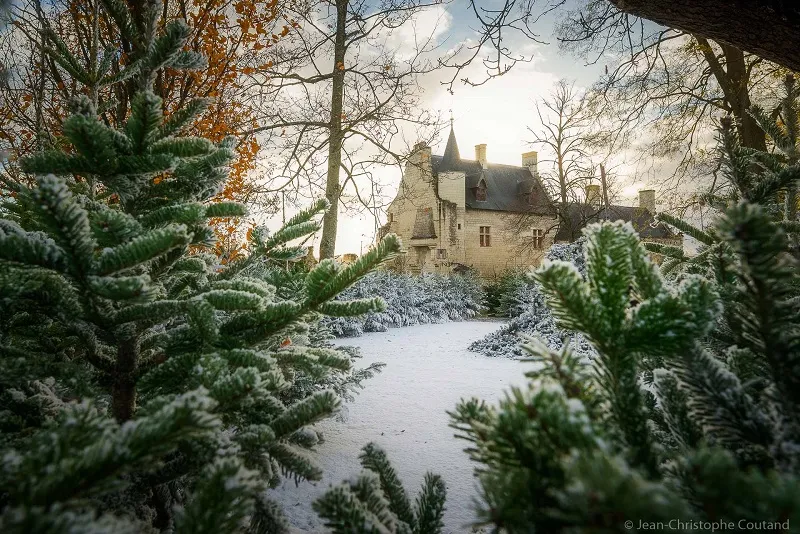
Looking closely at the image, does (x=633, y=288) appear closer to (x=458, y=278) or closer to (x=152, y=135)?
(x=152, y=135)

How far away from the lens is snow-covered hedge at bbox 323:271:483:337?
452 inches

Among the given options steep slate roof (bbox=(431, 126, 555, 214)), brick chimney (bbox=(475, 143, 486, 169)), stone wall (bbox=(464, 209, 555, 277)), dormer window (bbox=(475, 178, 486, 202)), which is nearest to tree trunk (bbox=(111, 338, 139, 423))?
stone wall (bbox=(464, 209, 555, 277))

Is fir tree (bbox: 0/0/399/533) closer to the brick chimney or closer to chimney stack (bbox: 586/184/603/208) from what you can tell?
chimney stack (bbox: 586/184/603/208)

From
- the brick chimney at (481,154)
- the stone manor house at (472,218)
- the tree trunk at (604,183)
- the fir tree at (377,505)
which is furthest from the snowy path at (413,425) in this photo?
the brick chimney at (481,154)

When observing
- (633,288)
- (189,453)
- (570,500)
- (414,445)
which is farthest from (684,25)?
(414,445)

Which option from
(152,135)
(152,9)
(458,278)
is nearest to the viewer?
(152,135)

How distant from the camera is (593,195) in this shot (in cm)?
1767

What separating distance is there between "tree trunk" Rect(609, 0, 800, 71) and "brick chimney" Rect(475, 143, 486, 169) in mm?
29144

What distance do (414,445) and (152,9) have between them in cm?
293

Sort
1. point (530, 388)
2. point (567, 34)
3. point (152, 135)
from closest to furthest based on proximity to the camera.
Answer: point (530, 388)
point (152, 135)
point (567, 34)

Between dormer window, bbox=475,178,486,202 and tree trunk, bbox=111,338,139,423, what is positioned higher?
dormer window, bbox=475,178,486,202

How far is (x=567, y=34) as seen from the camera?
4621mm

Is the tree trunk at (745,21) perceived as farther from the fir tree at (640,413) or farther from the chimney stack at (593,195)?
the chimney stack at (593,195)

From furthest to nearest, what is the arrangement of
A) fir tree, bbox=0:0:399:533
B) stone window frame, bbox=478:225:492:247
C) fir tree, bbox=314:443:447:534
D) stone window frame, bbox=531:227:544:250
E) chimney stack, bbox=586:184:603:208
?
stone window frame, bbox=531:227:544:250
stone window frame, bbox=478:225:492:247
chimney stack, bbox=586:184:603:208
fir tree, bbox=314:443:447:534
fir tree, bbox=0:0:399:533
